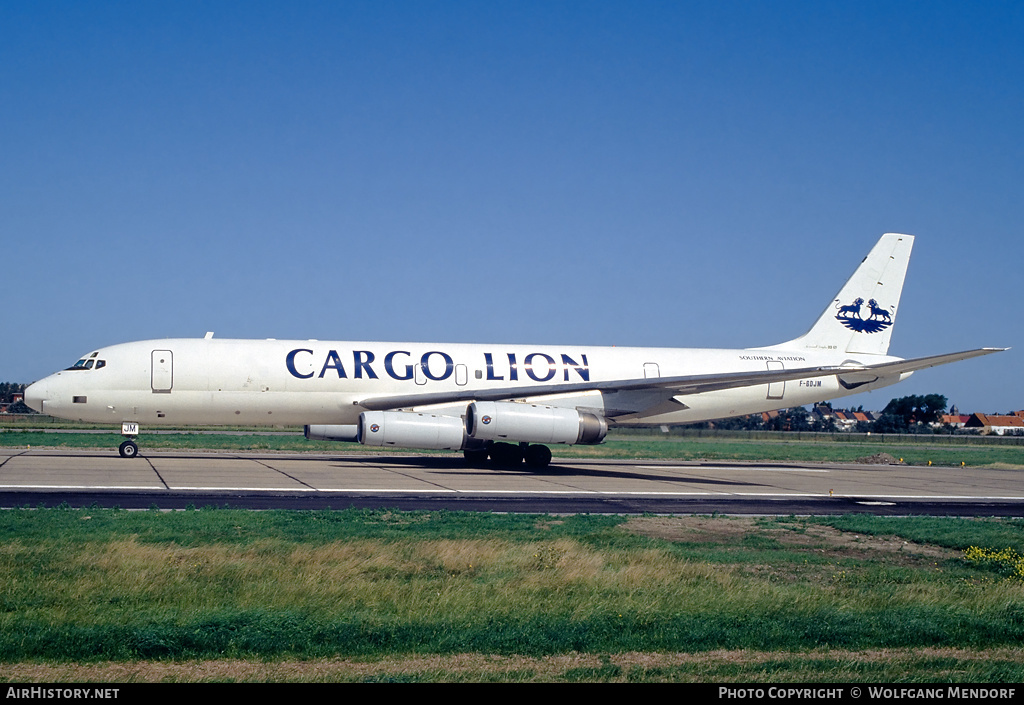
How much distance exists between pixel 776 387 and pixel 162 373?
2074 cm

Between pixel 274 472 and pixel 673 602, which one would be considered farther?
pixel 274 472

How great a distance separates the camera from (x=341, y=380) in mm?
27859

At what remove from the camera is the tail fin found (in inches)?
1335

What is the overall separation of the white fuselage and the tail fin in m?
2.05

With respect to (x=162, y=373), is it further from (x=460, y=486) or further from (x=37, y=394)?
(x=460, y=486)

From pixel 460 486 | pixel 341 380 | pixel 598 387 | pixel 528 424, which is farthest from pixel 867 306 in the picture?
pixel 341 380

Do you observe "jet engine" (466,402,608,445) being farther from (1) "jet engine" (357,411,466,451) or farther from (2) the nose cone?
(2) the nose cone

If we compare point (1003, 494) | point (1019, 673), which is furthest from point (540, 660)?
point (1003, 494)

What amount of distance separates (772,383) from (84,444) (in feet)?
87.3

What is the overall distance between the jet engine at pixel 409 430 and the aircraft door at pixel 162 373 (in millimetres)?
5914

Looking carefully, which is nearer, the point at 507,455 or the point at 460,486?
the point at 460,486

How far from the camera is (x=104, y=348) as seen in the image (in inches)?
1063
